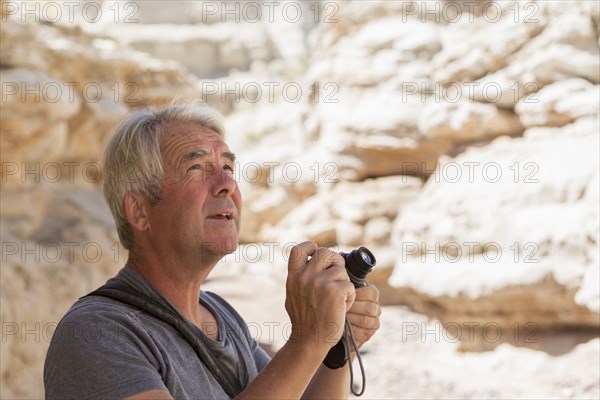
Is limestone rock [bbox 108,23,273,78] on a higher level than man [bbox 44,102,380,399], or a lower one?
lower

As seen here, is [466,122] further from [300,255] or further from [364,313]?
[300,255]

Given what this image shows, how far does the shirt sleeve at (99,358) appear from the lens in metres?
1.09

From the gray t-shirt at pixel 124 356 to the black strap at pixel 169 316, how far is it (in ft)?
0.03

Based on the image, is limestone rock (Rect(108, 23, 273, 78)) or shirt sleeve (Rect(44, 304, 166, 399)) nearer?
shirt sleeve (Rect(44, 304, 166, 399))

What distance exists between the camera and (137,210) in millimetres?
1472

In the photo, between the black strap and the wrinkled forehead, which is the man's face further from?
the black strap

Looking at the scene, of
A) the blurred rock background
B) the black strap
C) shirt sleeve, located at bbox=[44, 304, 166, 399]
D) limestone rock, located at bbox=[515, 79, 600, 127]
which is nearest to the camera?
shirt sleeve, located at bbox=[44, 304, 166, 399]

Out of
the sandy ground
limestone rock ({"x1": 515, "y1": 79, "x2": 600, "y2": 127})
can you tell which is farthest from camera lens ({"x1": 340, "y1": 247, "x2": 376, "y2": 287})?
limestone rock ({"x1": 515, "y1": 79, "x2": 600, "y2": 127})

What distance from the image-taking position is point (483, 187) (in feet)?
15.5

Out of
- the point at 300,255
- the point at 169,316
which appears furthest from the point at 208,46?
the point at 300,255

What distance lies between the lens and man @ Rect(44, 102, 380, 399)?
114 cm

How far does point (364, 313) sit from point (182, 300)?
394mm

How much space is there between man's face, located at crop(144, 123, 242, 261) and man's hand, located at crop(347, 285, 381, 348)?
28 cm

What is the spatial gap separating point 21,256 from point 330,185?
607 centimetres
